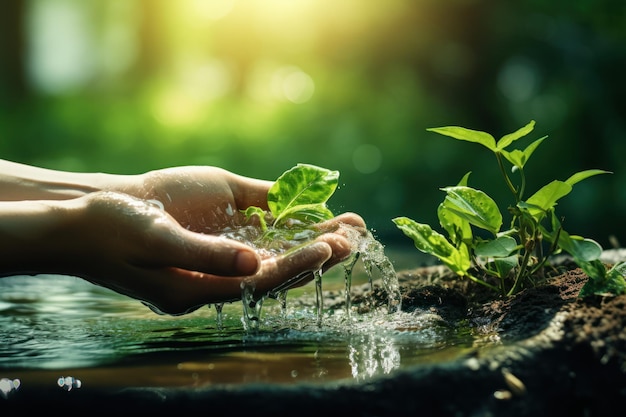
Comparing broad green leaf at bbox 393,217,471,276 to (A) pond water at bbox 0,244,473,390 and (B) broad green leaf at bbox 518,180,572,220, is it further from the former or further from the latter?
(B) broad green leaf at bbox 518,180,572,220

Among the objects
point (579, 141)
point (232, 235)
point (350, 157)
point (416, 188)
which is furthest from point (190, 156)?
point (232, 235)

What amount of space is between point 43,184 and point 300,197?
44.0 inches

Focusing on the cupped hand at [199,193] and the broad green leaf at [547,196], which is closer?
the broad green leaf at [547,196]

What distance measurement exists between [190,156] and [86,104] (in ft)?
10.7

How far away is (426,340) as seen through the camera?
211cm

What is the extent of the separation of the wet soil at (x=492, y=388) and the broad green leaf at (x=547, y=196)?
1.09 ft


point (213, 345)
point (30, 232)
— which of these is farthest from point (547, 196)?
point (30, 232)

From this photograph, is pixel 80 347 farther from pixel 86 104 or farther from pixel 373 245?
pixel 86 104

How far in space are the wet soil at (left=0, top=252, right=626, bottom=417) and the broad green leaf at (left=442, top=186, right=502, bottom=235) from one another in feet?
1.30

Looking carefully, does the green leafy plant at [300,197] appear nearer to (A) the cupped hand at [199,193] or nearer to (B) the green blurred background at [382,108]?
(A) the cupped hand at [199,193]

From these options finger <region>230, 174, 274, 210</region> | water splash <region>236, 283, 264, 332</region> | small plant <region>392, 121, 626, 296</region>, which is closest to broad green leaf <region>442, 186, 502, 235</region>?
small plant <region>392, 121, 626, 296</region>

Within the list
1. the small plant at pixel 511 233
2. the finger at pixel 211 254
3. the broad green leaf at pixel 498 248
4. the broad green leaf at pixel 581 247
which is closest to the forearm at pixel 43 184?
the finger at pixel 211 254

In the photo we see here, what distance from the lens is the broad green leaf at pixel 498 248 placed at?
7.66 feet

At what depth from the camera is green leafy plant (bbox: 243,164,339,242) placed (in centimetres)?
275
